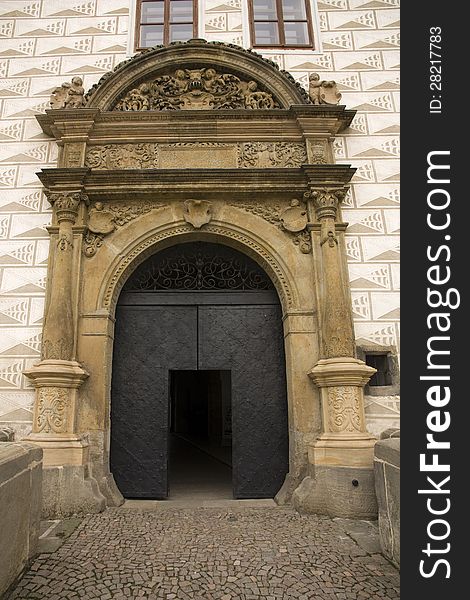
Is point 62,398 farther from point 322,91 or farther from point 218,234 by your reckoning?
point 322,91

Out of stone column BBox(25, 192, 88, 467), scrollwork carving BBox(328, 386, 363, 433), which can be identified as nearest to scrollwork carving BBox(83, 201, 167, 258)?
stone column BBox(25, 192, 88, 467)

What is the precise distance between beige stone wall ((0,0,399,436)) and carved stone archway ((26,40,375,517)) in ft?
1.17

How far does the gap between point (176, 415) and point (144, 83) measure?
44.9ft

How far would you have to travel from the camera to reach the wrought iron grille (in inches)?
220

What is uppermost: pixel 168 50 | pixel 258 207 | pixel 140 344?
pixel 168 50

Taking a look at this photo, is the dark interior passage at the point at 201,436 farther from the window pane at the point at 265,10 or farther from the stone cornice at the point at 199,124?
the window pane at the point at 265,10

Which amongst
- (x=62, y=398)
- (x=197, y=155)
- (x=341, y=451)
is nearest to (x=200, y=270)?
(x=197, y=155)

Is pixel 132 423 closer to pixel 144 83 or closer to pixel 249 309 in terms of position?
pixel 249 309

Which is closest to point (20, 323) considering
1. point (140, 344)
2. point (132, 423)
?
point (140, 344)

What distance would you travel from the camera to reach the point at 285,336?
5199 mm

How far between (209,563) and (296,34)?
6963 millimetres

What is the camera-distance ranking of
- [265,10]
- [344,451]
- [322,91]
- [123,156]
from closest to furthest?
[344,451] < [123,156] < [322,91] < [265,10]

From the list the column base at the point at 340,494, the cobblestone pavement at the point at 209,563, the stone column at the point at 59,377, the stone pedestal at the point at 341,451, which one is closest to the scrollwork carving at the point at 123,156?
the stone column at the point at 59,377

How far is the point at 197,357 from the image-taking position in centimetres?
527
